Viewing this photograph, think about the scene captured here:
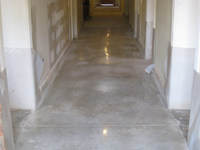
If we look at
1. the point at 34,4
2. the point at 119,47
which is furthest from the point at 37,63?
the point at 119,47

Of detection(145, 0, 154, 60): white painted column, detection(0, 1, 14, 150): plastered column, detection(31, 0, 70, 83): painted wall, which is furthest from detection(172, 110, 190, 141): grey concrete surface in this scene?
detection(145, 0, 154, 60): white painted column

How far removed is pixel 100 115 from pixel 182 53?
1495 mm

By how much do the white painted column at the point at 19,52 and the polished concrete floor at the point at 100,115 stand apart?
0.24 m

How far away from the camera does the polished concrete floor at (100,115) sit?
3.27 metres

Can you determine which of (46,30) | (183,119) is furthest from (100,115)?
(46,30)

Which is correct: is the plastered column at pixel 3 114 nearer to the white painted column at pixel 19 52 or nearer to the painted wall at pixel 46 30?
the white painted column at pixel 19 52

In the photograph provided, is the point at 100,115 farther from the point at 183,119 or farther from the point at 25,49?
the point at 25,49

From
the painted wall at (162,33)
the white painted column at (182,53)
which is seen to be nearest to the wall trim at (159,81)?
the painted wall at (162,33)

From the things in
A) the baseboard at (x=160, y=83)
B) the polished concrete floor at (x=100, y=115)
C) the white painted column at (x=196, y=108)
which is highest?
the white painted column at (x=196, y=108)

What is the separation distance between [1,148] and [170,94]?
2.56 metres

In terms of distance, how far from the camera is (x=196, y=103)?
9.06ft

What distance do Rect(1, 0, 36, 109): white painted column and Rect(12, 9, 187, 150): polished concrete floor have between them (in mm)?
240

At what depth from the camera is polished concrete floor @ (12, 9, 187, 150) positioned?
327 centimetres

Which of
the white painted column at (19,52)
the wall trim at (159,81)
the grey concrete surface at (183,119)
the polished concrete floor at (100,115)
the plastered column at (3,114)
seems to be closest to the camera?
the plastered column at (3,114)
